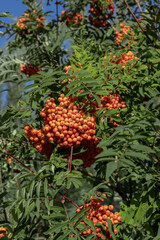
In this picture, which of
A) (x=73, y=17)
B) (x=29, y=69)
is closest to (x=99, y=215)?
(x=29, y=69)

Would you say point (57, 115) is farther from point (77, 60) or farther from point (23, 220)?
point (23, 220)

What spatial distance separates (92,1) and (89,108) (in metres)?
2.19

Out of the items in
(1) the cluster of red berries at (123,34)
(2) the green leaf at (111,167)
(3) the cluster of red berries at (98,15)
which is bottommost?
(2) the green leaf at (111,167)

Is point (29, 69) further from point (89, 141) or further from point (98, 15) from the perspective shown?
point (89, 141)

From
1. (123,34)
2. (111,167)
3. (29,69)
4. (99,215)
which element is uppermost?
(29,69)

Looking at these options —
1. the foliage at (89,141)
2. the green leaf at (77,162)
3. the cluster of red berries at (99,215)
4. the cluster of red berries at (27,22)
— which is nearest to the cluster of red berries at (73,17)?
the cluster of red berries at (27,22)

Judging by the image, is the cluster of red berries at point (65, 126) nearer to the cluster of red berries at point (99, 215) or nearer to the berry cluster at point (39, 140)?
the berry cluster at point (39, 140)

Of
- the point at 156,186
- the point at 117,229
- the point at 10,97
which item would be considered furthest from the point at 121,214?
the point at 10,97

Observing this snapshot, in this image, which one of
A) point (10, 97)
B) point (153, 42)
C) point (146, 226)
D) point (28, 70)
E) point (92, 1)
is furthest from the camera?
point (10, 97)

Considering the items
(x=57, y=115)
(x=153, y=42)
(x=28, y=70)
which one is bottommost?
(x=57, y=115)

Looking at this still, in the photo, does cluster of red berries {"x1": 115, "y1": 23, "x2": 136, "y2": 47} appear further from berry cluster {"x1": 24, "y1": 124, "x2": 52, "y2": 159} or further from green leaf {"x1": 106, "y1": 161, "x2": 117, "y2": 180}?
green leaf {"x1": 106, "y1": 161, "x2": 117, "y2": 180}

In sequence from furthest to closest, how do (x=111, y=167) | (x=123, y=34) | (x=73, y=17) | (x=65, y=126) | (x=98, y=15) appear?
(x=73, y=17) < (x=98, y=15) < (x=123, y=34) < (x=65, y=126) < (x=111, y=167)

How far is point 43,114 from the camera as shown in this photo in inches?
73.9

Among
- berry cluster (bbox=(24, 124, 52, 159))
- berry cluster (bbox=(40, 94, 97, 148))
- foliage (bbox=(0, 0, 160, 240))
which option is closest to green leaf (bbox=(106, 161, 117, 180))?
foliage (bbox=(0, 0, 160, 240))
